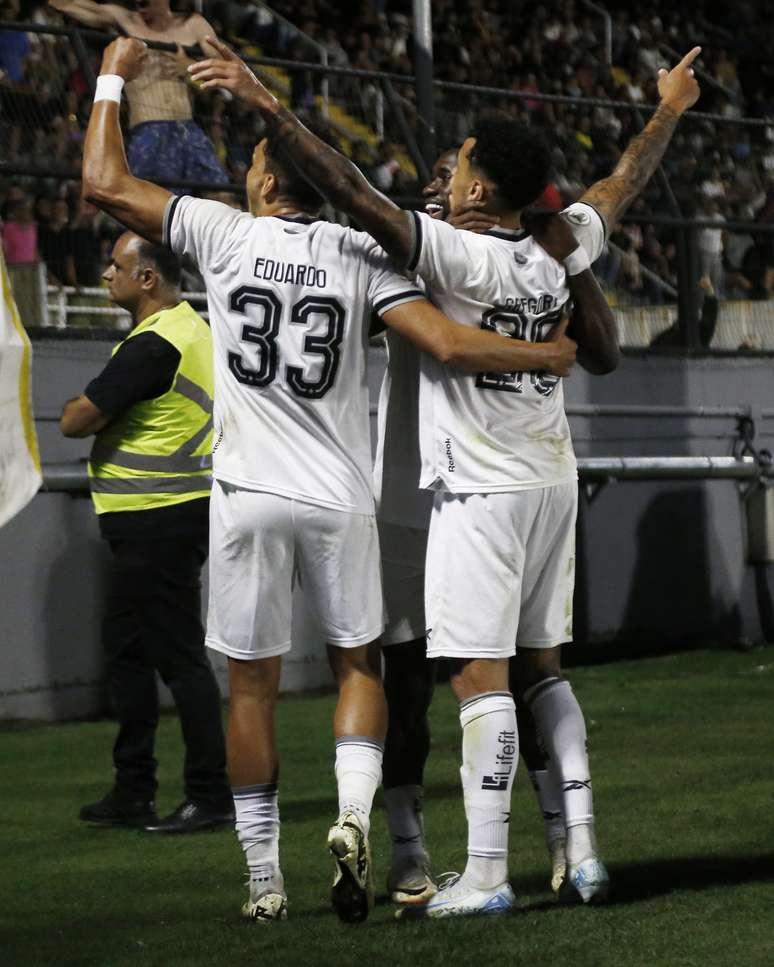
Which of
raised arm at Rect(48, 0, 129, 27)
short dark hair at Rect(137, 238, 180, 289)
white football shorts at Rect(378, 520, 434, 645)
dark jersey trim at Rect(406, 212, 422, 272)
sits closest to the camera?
dark jersey trim at Rect(406, 212, 422, 272)

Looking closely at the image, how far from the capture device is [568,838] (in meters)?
4.66

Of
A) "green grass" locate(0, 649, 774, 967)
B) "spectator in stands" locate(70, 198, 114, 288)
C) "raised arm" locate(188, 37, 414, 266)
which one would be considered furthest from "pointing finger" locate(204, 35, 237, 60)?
"spectator in stands" locate(70, 198, 114, 288)

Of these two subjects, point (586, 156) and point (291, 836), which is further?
point (586, 156)

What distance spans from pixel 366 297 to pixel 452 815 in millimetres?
2463

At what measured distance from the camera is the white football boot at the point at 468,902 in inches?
177

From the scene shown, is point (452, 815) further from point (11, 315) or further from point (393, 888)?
point (11, 315)

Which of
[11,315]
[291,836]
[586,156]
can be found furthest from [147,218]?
[586,156]

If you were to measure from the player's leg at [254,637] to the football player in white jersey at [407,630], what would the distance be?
1.21 feet

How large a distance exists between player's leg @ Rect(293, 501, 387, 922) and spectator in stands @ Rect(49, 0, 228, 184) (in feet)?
18.5

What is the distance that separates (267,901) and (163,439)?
226cm

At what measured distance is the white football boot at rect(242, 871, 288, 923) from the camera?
4609 millimetres

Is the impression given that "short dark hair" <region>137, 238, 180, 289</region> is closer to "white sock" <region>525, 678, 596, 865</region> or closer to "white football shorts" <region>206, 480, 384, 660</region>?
"white football shorts" <region>206, 480, 384, 660</region>

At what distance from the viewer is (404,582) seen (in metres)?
4.90

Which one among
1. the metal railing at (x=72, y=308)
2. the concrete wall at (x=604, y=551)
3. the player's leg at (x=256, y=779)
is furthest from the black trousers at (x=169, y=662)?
the metal railing at (x=72, y=308)
